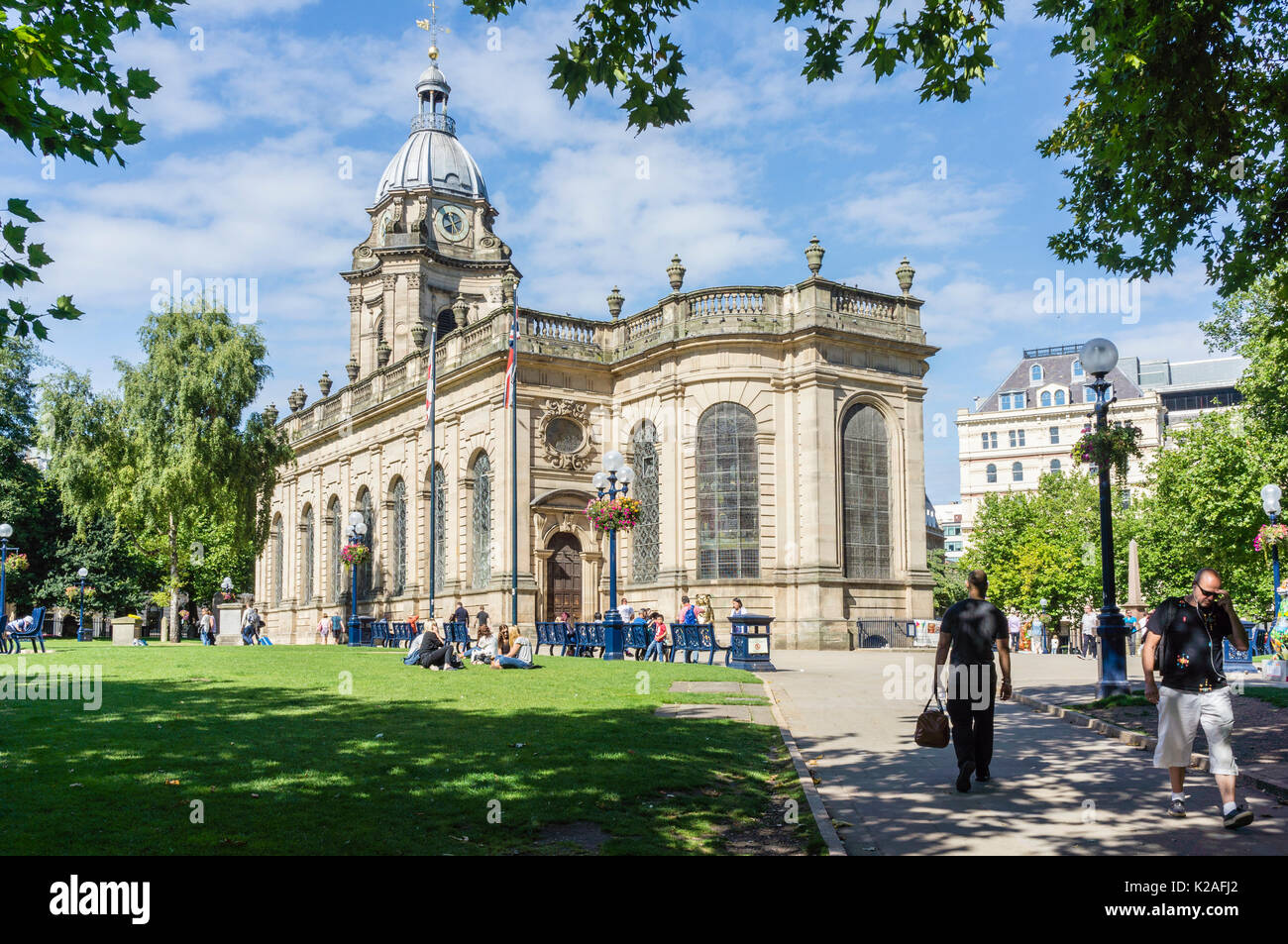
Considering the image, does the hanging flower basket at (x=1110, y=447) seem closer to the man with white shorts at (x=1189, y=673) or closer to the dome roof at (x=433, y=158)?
the man with white shorts at (x=1189, y=673)

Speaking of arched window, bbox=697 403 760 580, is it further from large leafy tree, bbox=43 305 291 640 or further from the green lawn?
the green lawn

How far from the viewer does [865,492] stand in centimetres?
3703

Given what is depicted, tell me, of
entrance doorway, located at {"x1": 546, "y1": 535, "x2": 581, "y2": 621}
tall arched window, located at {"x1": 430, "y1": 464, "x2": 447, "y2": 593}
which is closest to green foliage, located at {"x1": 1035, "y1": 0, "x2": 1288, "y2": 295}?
entrance doorway, located at {"x1": 546, "y1": 535, "x2": 581, "y2": 621}

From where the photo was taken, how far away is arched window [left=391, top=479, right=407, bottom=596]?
155 feet

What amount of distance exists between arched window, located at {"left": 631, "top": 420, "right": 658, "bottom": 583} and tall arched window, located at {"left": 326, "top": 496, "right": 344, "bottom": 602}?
2123cm

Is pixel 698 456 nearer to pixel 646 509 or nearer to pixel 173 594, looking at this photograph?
pixel 646 509

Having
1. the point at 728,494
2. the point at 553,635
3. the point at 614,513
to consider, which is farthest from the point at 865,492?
the point at 553,635

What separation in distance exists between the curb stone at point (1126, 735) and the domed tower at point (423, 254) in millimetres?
43737

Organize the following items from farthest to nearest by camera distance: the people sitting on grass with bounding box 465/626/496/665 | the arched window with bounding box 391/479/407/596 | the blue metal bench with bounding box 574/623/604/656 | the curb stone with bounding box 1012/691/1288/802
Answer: the arched window with bounding box 391/479/407/596 < the blue metal bench with bounding box 574/623/604/656 < the people sitting on grass with bounding box 465/626/496/665 < the curb stone with bounding box 1012/691/1288/802

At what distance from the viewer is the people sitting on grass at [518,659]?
21594 millimetres

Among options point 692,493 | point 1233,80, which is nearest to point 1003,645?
point 1233,80

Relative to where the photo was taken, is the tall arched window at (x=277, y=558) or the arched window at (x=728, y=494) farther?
the tall arched window at (x=277, y=558)

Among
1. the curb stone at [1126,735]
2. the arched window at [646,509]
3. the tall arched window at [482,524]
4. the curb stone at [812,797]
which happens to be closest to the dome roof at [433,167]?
the tall arched window at [482,524]
